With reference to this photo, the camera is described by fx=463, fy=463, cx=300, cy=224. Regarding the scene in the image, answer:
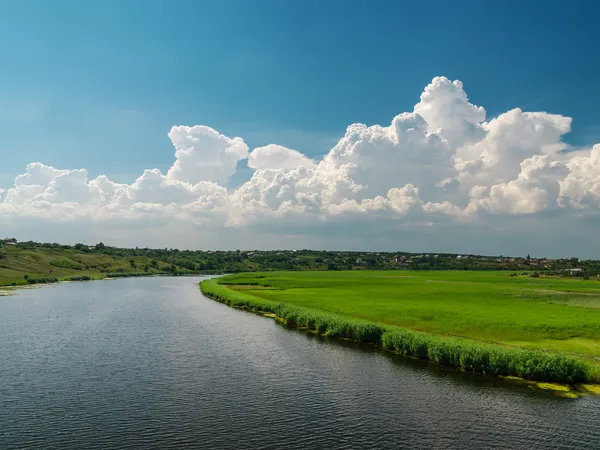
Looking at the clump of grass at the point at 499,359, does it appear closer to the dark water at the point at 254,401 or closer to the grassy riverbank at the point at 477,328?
the grassy riverbank at the point at 477,328

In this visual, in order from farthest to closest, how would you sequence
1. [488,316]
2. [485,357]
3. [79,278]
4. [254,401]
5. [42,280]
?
[79,278], [42,280], [488,316], [485,357], [254,401]

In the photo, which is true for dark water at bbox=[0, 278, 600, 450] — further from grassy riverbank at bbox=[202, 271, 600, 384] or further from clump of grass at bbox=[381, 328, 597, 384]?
grassy riverbank at bbox=[202, 271, 600, 384]

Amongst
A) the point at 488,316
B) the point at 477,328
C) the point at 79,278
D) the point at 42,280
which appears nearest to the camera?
the point at 477,328

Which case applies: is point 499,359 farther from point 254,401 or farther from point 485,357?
point 254,401

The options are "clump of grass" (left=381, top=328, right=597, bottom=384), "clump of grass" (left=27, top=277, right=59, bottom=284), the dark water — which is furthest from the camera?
"clump of grass" (left=27, top=277, right=59, bottom=284)

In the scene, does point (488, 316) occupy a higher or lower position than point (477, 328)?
higher

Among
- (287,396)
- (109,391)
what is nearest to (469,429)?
(287,396)

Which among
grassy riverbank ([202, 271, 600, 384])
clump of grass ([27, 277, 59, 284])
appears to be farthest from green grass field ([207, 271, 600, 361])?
clump of grass ([27, 277, 59, 284])

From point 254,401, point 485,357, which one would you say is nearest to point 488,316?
point 485,357
